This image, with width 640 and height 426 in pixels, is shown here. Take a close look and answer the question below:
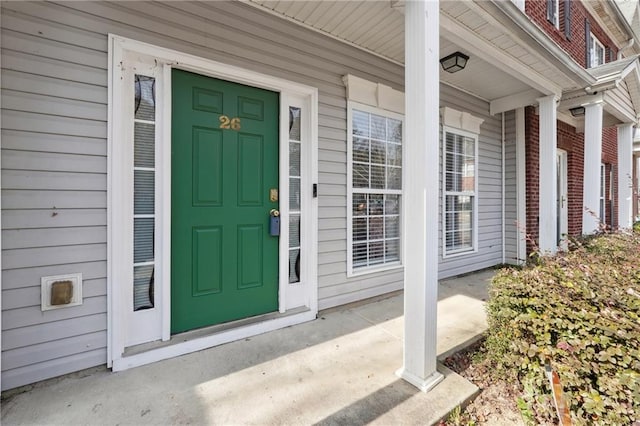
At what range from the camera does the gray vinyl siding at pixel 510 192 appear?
4.93 m

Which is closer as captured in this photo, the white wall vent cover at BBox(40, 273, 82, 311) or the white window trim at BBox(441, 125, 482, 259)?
the white wall vent cover at BBox(40, 273, 82, 311)

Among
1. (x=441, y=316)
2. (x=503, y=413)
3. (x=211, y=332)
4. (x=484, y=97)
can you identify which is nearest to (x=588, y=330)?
(x=503, y=413)

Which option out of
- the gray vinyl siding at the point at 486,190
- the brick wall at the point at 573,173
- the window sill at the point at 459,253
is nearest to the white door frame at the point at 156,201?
the window sill at the point at 459,253

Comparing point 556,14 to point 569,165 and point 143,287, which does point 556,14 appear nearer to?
point 569,165

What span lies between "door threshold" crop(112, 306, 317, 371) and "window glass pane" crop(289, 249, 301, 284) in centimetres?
29

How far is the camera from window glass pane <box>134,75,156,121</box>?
81.1 inches

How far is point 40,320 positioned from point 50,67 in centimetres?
159

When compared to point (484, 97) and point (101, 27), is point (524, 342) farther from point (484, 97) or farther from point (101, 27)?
point (484, 97)

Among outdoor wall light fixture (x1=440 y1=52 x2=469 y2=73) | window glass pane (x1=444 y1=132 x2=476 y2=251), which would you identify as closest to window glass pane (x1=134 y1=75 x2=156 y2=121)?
outdoor wall light fixture (x1=440 y1=52 x2=469 y2=73)

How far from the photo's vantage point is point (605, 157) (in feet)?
24.6

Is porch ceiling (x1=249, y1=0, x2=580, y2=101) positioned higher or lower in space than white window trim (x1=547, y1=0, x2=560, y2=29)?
lower

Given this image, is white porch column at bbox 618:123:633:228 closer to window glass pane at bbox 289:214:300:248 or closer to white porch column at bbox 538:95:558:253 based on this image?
white porch column at bbox 538:95:558:253

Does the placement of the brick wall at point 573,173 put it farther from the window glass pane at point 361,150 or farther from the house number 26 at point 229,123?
the house number 26 at point 229,123

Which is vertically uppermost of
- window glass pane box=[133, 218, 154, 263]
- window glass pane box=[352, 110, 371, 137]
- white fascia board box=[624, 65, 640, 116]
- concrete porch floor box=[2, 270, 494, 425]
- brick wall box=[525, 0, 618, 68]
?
brick wall box=[525, 0, 618, 68]
